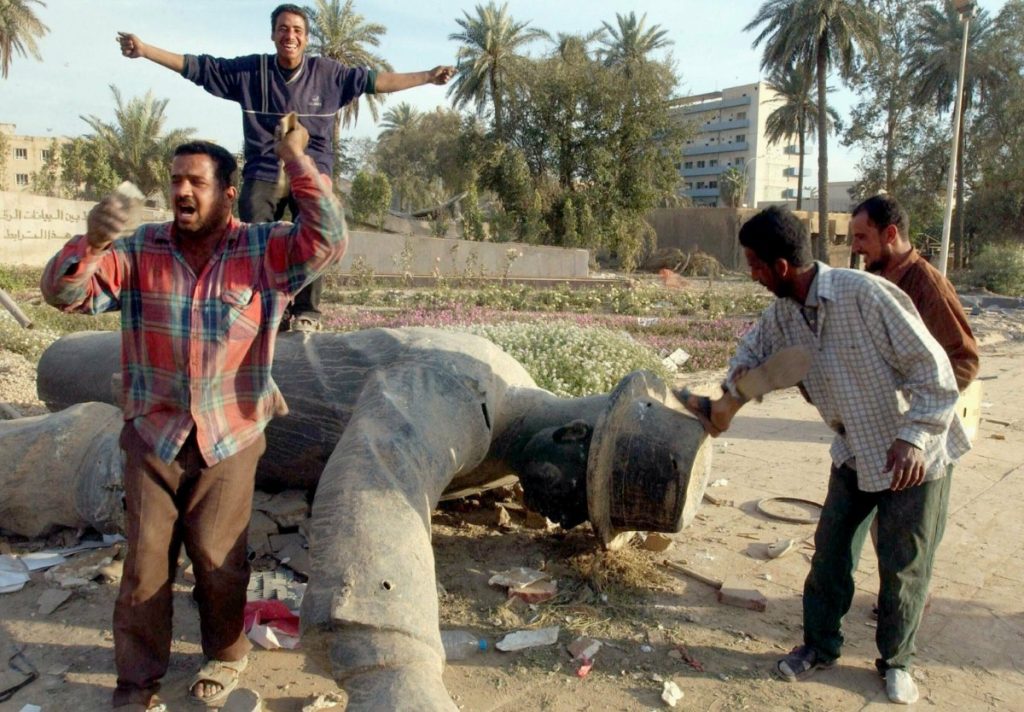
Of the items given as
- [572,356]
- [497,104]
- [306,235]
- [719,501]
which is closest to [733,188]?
[497,104]

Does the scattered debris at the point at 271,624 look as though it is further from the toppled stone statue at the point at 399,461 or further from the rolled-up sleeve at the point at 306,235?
the rolled-up sleeve at the point at 306,235

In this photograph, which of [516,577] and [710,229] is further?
[710,229]

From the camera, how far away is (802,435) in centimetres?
647

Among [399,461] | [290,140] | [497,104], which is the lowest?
[399,461]

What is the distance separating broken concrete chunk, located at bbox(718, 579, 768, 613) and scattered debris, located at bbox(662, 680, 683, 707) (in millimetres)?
738

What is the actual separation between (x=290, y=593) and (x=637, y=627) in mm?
1447

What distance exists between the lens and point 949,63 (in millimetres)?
31938

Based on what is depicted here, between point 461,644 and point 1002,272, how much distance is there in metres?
24.4

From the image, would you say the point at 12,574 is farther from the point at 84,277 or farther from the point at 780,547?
the point at 780,547

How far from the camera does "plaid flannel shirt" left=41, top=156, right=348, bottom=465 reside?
98.2 inches

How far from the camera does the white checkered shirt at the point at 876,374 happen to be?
2.58 m

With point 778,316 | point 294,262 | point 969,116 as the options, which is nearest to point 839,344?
point 778,316

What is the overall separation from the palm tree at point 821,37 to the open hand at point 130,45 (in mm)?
27271

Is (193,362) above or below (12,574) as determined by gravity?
above
